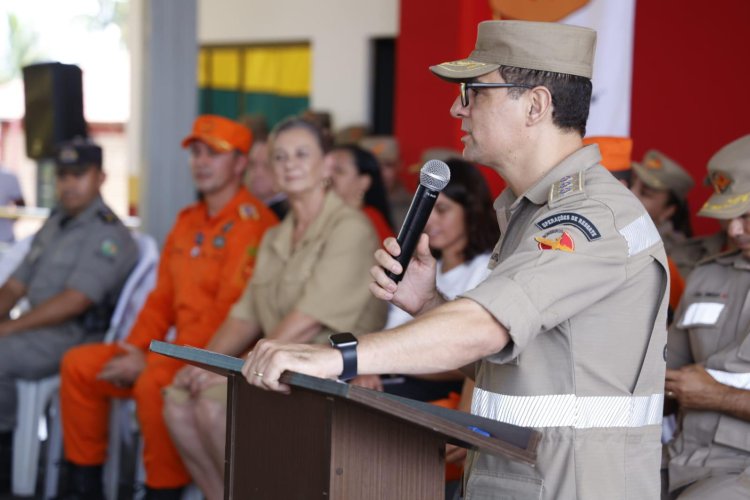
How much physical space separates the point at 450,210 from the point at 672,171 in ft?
4.02

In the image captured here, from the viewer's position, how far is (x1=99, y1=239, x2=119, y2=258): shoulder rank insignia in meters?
4.62

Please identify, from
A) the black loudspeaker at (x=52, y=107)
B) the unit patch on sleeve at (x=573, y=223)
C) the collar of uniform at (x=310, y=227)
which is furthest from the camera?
the black loudspeaker at (x=52, y=107)

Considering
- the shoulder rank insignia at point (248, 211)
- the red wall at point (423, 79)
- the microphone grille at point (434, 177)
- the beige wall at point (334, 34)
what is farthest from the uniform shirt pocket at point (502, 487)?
the beige wall at point (334, 34)

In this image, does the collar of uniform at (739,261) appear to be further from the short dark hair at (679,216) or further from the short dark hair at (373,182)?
the short dark hair at (373,182)

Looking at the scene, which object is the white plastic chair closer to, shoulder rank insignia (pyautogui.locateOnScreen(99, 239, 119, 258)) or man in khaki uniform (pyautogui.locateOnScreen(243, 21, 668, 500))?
shoulder rank insignia (pyautogui.locateOnScreen(99, 239, 119, 258))

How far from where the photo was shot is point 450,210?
3646mm

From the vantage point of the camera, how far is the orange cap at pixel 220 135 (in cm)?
445

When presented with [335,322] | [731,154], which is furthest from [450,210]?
[731,154]

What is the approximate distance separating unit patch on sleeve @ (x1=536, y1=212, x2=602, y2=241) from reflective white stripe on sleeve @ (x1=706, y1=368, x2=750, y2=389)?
112 centimetres

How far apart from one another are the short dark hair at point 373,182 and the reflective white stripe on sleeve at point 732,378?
8.08 ft

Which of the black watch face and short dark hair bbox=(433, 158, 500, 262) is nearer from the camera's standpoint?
the black watch face

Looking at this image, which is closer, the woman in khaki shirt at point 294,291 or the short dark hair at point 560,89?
the short dark hair at point 560,89

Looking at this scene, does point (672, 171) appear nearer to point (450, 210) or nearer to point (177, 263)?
point (450, 210)

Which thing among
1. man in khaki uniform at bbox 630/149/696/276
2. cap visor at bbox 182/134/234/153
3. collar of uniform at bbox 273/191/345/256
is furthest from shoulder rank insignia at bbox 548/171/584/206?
cap visor at bbox 182/134/234/153
